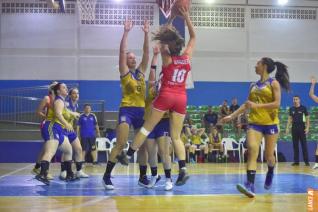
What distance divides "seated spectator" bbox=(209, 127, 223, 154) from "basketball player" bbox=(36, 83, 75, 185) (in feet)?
32.8

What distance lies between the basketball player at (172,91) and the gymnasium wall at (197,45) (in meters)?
15.2

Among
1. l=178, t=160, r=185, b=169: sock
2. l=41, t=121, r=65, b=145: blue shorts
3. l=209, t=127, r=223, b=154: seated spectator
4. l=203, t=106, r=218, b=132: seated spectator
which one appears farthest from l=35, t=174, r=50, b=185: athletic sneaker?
l=203, t=106, r=218, b=132: seated spectator

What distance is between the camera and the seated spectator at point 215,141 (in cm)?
1838

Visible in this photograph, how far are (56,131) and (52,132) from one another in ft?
0.27

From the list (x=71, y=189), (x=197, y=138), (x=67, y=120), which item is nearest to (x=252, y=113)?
(x=71, y=189)

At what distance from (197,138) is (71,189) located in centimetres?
1099

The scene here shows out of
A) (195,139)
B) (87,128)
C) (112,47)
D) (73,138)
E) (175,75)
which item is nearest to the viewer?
(175,75)

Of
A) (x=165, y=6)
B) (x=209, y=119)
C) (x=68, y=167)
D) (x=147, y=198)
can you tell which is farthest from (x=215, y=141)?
(x=147, y=198)

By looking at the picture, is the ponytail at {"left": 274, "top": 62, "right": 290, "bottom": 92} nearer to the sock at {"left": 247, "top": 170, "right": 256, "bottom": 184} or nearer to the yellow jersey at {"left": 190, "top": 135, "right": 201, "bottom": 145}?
the sock at {"left": 247, "top": 170, "right": 256, "bottom": 184}

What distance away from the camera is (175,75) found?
6.88 metres

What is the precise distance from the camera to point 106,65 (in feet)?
73.3

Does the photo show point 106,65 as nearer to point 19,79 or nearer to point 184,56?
point 19,79

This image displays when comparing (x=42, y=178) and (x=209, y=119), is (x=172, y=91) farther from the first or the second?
(x=209, y=119)

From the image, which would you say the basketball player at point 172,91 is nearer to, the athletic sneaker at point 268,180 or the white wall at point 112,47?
the athletic sneaker at point 268,180
